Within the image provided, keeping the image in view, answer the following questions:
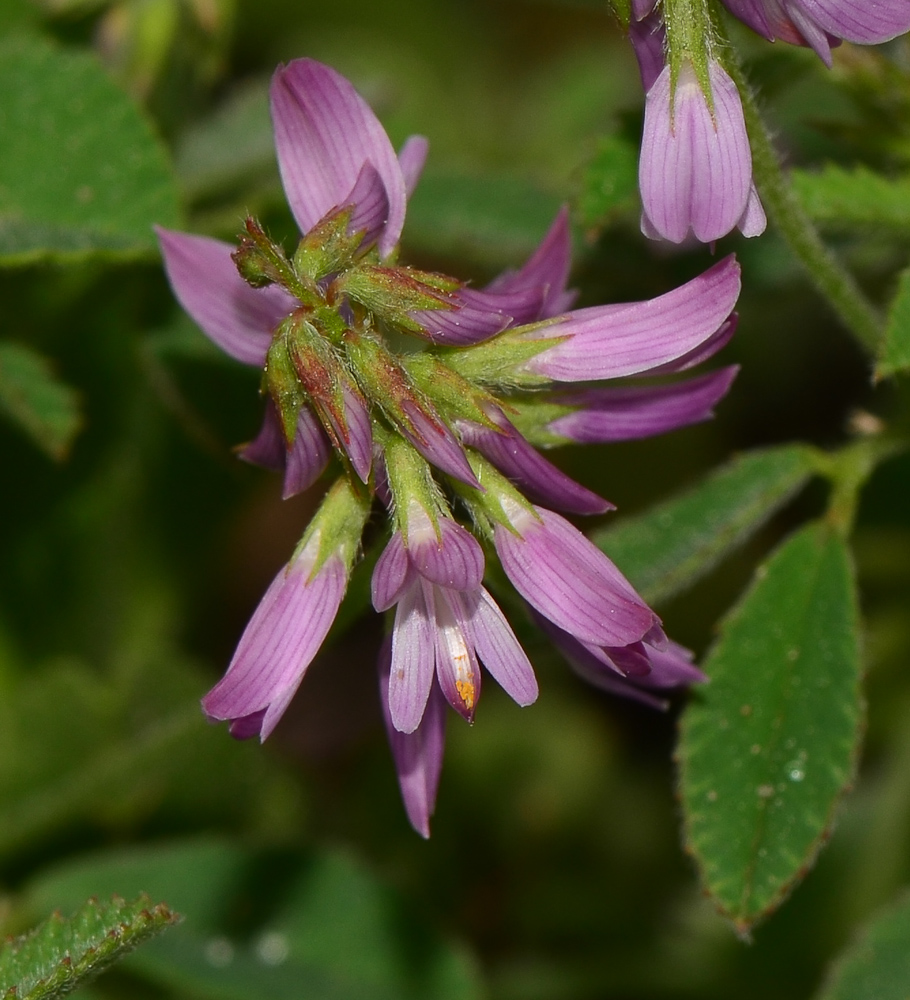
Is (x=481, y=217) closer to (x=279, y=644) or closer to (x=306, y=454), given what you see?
(x=306, y=454)

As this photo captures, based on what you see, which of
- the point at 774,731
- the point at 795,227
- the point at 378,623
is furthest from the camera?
the point at 378,623

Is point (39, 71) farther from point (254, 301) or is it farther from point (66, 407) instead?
point (254, 301)

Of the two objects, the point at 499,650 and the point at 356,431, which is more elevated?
the point at 356,431

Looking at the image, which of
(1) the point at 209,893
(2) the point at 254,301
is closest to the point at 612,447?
(1) the point at 209,893

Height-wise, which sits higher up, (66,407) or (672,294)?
(672,294)

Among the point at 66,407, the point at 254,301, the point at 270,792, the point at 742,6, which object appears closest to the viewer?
the point at 742,6

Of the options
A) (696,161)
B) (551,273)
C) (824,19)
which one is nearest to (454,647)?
(551,273)
